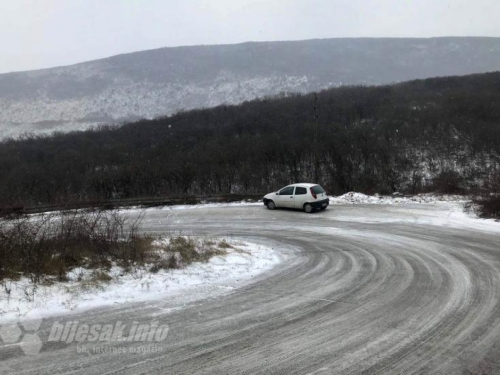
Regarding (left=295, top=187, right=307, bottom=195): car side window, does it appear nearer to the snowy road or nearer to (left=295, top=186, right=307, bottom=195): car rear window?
(left=295, top=186, right=307, bottom=195): car rear window

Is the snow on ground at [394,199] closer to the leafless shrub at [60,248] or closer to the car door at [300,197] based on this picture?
the car door at [300,197]

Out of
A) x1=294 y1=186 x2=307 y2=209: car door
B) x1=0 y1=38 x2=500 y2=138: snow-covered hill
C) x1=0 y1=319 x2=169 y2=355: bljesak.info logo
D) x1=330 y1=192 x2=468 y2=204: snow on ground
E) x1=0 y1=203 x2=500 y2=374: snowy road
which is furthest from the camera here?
x1=0 y1=38 x2=500 y2=138: snow-covered hill

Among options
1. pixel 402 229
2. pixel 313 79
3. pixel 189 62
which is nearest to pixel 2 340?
pixel 402 229

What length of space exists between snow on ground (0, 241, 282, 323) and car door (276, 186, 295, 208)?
49.3 ft

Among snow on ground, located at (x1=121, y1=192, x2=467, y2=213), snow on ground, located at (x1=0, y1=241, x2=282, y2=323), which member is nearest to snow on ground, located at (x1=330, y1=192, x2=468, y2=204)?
snow on ground, located at (x1=121, y1=192, x2=467, y2=213)

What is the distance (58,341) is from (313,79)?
472ft

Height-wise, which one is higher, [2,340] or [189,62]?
[189,62]

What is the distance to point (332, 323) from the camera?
5633mm

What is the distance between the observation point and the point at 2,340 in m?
4.88

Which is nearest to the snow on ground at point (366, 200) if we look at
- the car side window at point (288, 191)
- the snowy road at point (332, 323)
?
the car side window at point (288, 191)

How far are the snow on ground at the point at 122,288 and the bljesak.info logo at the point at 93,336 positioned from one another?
0.47 meters

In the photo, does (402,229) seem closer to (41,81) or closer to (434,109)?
(434,109)

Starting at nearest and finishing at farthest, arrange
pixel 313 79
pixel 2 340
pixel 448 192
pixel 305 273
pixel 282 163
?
pixel 2 340 → pixel 305 273 → pixel 448 192 → pixel 282 163 → pixel 313 79

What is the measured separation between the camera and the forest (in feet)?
138
